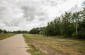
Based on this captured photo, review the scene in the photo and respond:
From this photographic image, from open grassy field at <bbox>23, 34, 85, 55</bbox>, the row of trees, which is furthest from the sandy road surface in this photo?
the row of trees

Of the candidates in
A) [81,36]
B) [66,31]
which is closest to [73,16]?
[66,31]

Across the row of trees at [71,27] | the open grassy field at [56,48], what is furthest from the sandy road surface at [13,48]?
the row of trees at [71,27]

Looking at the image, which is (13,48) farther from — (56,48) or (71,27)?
(71,27)

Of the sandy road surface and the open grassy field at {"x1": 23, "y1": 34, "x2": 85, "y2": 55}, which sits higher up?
the sandy road surface

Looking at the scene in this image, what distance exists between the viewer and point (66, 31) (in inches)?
2589

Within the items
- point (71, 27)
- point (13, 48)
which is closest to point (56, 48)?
point (13, 48)

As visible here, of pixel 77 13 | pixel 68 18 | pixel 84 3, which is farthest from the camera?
pixel 68 18

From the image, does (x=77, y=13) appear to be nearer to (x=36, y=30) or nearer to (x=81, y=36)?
(x=81, y=36)

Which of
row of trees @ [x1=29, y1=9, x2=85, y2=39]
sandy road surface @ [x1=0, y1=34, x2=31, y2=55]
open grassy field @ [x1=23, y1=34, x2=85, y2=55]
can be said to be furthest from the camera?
row of trees @ [x1=29, y1=9, x2=85, y2=39]

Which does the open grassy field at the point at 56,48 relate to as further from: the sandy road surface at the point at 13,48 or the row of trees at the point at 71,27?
the row of trees at the point at 71,27

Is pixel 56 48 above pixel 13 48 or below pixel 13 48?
below

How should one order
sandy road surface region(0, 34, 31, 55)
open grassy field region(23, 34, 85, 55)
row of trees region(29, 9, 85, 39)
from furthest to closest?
row of trees region(29, 9, 85, 39) < open grassy field region(23, 34, 85, 55) < sandy road surface region(0, 34, 31, 55)

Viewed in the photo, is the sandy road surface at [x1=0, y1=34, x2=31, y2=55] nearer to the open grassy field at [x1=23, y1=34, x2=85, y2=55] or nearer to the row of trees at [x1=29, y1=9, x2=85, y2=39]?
the open grassy field at [x1=23, y1=34, x2=85, y2=55]

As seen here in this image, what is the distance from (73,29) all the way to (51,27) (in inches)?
995
